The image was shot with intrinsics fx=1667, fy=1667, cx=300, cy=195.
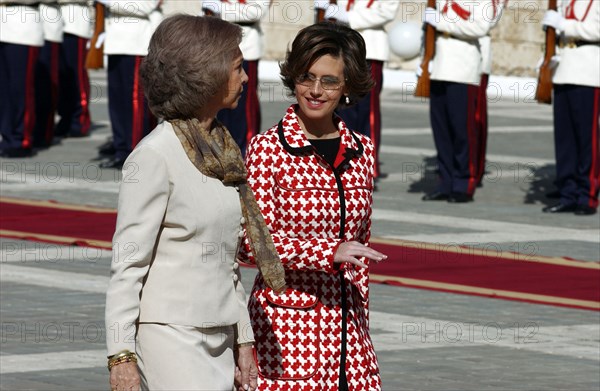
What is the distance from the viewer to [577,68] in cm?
1290

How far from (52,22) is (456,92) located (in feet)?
14.6

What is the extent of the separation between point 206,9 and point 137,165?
10.2m

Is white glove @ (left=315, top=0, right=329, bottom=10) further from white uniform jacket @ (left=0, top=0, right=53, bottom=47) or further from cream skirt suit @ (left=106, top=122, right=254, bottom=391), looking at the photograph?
cream skirt suit @ (left=106, top=122, right=254, bottom=391)

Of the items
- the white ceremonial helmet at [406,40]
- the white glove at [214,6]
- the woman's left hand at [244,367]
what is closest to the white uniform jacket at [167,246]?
the woman's left hand at [244,367]

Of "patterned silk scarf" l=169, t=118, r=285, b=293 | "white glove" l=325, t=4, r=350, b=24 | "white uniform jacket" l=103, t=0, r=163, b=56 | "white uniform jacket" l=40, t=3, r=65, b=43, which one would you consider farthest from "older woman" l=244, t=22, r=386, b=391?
"white uniform jacket" l=40, t=3, r=65, b=43

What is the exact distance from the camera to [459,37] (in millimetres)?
13594

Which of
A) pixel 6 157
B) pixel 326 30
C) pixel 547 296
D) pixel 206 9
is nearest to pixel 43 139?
pixel 6 157

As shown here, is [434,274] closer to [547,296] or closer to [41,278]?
[547,296]

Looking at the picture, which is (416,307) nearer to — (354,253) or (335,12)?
(354,253)

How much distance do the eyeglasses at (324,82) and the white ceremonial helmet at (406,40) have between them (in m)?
18.1

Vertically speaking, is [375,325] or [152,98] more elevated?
[152,98]

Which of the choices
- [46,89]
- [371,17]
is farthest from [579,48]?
[46,89]

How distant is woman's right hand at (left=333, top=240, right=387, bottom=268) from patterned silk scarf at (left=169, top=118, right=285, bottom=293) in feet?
0.70

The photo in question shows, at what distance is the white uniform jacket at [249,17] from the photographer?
14.1 meters
